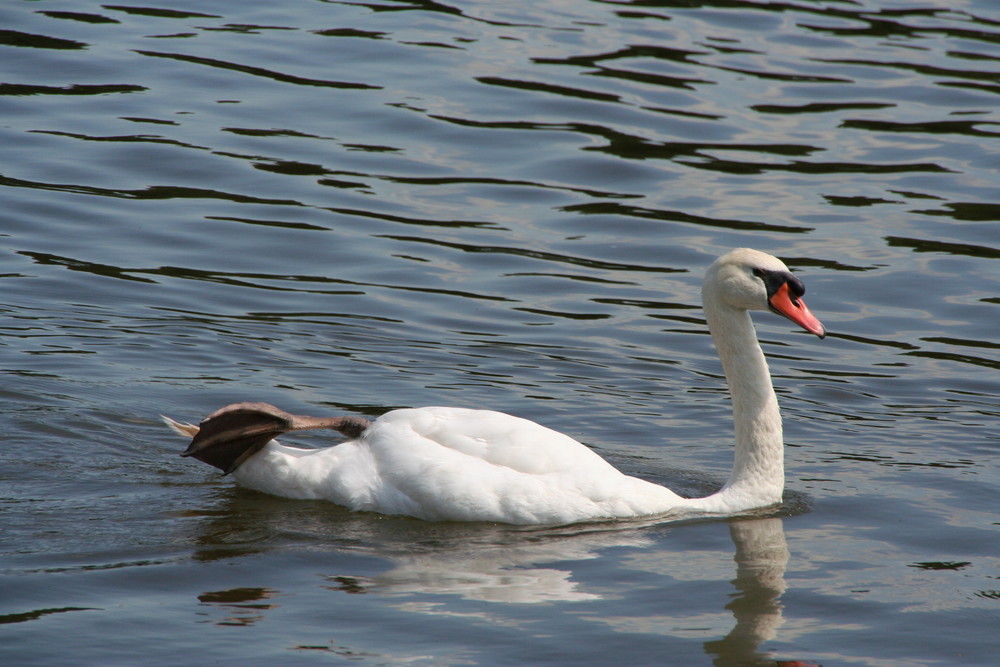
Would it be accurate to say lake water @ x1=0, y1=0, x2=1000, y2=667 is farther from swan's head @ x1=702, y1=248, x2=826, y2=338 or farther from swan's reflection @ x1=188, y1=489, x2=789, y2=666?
swan's head @ x1=702, y1=248, x2=826, y2=338

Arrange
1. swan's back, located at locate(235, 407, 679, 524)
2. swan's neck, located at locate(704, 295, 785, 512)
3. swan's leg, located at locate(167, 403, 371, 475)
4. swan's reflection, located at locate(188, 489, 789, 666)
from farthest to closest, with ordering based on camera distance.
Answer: swan's neck, located at locate(704, 295, 785, 512) → swan's leg, located at locate(167, 403, 371, 475) → swan's back, located at locate(235, 407, 679, 524) → swan's reflection, located at locate(188, 489, 789, 666)

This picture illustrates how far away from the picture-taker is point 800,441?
29.4 ft

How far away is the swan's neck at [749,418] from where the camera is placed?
759cm

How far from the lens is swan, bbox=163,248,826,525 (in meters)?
7.08

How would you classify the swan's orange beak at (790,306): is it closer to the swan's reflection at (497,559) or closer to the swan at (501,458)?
the swan at (501,458)

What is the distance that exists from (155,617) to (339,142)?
8995mm

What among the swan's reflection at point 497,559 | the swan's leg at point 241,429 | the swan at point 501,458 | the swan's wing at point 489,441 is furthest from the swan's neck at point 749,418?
the swan's leg at point 241,429

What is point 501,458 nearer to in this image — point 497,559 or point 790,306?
point 497,559

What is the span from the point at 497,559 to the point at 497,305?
458cm

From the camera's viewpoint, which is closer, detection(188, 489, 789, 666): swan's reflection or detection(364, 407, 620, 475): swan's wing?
detection(188, 489, 789, 666): swan's reflection

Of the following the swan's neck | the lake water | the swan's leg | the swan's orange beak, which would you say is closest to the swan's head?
the swan's orange beak

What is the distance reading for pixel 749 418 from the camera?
302 inches

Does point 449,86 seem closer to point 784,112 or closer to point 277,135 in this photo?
point 277,135

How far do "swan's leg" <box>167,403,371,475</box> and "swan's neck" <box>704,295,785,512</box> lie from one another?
6.17 feet
